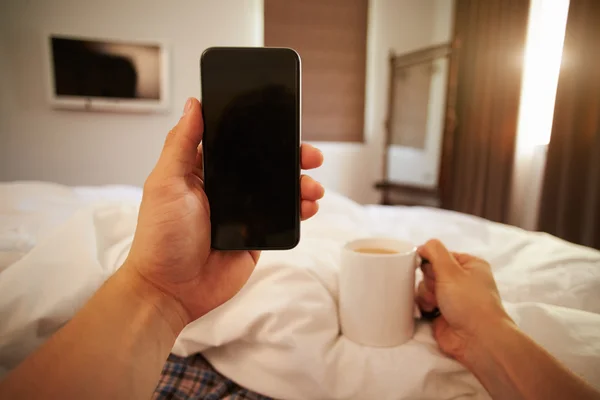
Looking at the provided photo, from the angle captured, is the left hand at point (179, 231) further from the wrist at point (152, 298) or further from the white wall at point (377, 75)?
the white wall at point (377, 75)

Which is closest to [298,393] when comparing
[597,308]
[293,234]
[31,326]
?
[293,234]

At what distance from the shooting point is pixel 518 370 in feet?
1.24

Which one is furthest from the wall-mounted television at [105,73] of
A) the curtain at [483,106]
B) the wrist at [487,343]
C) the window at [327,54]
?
the wrist at [487,343]

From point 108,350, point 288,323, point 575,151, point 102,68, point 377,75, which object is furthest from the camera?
point 377,75

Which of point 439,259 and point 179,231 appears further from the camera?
point 439,259

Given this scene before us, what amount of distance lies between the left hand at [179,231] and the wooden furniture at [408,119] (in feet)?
6.10

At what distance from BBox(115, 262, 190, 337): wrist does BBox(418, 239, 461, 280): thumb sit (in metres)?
0.35

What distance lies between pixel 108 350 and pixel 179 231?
0.44ft

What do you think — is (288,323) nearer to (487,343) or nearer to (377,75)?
(487,343)

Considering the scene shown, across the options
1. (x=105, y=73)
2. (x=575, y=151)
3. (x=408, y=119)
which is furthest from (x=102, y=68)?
(x=575, y=151)

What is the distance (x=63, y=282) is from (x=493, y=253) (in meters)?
0.76

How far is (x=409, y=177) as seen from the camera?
Result: 2322mm

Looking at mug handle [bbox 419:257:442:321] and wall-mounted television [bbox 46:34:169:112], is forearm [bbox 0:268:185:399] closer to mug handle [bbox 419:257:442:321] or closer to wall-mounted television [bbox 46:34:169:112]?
mug handle [bbox 419:257:442:321]

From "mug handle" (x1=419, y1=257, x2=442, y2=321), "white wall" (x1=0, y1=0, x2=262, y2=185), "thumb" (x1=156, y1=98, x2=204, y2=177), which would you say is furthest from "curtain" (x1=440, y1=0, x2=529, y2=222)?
"thumb" (x1=156, y1=98, x2=204, y2=177)
